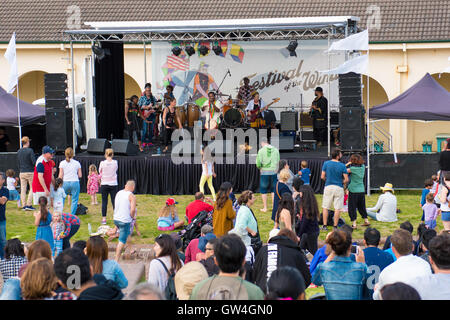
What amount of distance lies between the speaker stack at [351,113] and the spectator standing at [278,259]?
8.90m

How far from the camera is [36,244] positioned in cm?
612

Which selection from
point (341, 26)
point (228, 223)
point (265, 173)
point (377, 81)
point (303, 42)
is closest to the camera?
point (228, 223)

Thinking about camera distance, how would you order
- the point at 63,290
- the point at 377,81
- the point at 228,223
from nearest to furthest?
1. the point at 63,290
2. the point at 228,223
3. the point at 377,81

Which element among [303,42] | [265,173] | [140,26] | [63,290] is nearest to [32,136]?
[140,26]

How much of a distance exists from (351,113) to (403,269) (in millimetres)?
9822

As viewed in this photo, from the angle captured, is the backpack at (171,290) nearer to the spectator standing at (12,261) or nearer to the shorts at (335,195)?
the spectator standing at (12,261)

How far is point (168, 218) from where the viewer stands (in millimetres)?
12016

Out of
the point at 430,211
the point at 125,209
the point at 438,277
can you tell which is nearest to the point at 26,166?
the point at 125,209

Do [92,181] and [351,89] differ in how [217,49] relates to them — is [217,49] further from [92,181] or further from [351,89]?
[92,181]

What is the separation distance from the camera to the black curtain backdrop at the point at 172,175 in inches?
602

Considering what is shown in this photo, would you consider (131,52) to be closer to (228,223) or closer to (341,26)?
(341,26)

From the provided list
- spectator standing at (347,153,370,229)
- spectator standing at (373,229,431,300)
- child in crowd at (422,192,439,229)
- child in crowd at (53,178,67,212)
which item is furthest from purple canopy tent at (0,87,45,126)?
spectator standing at (373,229,431,300)
